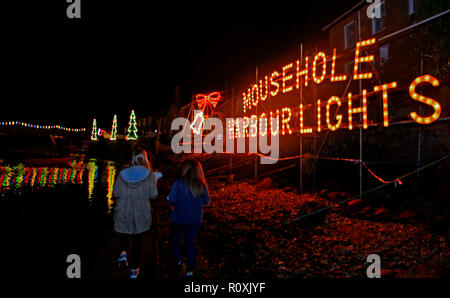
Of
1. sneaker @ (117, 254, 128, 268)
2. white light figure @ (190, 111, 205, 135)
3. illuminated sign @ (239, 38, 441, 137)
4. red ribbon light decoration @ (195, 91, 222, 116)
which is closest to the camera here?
sneaker @ (117, 254, 128, 268)

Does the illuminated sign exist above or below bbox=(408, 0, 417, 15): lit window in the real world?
below

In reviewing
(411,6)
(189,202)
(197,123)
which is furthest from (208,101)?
(189,202)

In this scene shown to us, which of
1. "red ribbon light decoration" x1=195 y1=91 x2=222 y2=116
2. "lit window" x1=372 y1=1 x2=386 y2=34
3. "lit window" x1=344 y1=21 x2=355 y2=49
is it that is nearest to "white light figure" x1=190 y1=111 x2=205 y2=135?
"red ribbon light decoration" x1=195 y1=91 x2=222 y2=116

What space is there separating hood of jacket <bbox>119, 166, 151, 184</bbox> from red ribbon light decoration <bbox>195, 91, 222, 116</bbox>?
64.0ft

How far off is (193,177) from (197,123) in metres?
21.5

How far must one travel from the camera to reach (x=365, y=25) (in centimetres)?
1922

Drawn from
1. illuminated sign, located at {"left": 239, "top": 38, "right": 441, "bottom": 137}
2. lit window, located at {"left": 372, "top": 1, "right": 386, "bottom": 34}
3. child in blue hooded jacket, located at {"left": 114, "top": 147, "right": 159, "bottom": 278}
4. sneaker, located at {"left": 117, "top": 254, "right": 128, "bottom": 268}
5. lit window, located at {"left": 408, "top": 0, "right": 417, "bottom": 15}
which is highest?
lit window, located at {"left": 372, "top": 1, "right": 386, "bottom": 34}

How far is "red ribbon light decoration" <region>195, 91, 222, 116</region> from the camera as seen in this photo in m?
23.6

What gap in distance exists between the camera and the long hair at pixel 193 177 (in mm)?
4270

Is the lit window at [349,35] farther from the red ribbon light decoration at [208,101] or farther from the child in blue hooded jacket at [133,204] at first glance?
the child in blue hooded jacket at [133,204]

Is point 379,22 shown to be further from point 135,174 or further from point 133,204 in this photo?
point 133,204

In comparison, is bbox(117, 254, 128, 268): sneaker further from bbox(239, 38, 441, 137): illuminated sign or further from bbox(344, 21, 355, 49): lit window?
bbox(344, 21, 355, 49): lit window
